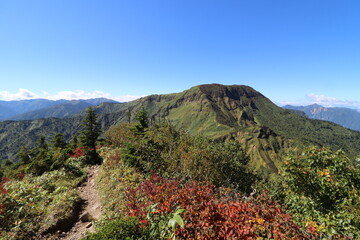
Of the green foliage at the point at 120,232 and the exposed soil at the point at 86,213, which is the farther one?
the exposed soil at the point at 86,213

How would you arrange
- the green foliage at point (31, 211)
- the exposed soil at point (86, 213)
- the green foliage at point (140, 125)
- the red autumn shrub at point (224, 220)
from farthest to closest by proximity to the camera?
the green foliage at point (140, 125)
the exposed soil at point (86, 213)
the green foliage at point (31, 211)
the red autumn shrub at point (224, 220)

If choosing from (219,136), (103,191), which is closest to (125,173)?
(103,191)

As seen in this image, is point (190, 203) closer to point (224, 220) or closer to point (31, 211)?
point (224, 220)

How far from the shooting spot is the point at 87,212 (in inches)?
399

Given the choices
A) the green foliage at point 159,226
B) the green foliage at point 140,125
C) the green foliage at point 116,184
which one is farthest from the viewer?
the green foliage at point 140,125

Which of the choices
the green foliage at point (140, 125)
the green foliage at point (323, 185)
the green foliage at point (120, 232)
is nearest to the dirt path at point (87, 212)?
the green foliage at point (120, 232)

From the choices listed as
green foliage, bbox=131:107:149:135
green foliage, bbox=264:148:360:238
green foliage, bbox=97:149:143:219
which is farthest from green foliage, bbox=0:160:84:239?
green foliage, bbox=131:107:149:135

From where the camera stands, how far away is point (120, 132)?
91.8ft

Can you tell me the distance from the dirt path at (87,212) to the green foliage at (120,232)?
3729mm

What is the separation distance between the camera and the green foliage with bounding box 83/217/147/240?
516 cm

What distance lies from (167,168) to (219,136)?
16227 centimetres

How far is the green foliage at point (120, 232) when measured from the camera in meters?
5.16

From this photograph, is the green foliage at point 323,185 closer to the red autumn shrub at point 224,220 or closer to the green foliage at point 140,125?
the red autumn shrub at point 224,220

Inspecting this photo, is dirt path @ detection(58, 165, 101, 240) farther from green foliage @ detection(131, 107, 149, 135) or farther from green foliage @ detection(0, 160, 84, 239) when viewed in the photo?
green foliage @ detection(131, 107, 149, 135)
